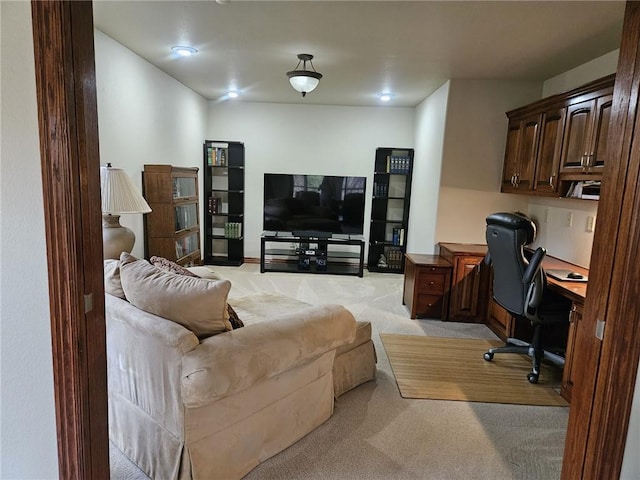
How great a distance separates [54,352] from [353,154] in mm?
5425

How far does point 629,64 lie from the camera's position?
1.17m

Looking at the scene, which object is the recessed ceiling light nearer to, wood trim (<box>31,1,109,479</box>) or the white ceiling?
the white ceiling

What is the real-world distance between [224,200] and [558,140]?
4.54 m

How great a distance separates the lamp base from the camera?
9.74 ft

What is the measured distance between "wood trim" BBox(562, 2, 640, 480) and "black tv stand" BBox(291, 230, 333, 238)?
464 cm

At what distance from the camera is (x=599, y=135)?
2.85 m

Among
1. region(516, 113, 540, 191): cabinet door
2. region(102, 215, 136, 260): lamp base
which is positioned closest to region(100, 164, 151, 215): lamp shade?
region(102, 215, 136, 260): lamp base

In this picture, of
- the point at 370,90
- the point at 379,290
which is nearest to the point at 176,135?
the point at 370,90

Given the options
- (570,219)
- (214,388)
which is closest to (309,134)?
(570,219)

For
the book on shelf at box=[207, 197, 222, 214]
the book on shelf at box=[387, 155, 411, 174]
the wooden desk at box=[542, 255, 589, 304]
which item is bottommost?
the wooden desk at box=[542, 255, 589, 304]

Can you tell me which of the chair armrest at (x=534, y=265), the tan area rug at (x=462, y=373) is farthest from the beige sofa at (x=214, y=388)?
the chair armrest at (x=534, y=265)

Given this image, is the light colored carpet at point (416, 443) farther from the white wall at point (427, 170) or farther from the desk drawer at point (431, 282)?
the white wall at point (427, 170)

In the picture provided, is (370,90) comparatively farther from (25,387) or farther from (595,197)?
(25,387)

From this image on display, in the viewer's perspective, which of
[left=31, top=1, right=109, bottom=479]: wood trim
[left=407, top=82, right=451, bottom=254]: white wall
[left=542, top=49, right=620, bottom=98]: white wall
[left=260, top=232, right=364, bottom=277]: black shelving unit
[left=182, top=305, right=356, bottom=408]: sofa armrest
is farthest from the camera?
[left=260, top=232, right=364, bottom=277]: black shelving unit
